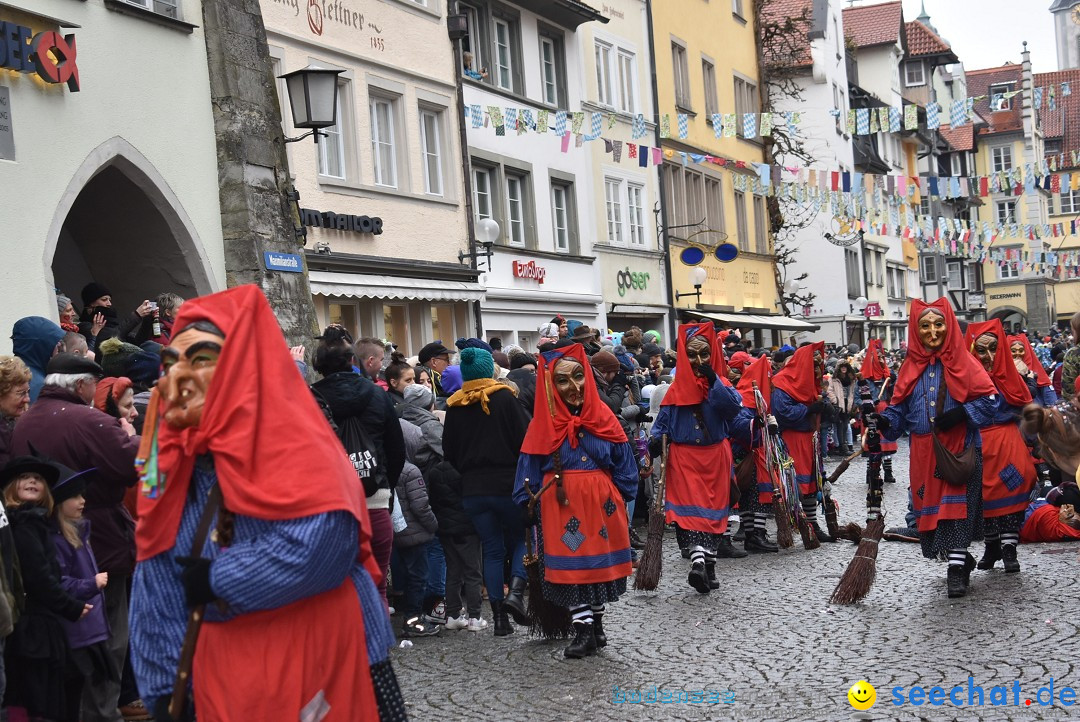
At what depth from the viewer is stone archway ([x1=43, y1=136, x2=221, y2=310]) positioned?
46.4 ft

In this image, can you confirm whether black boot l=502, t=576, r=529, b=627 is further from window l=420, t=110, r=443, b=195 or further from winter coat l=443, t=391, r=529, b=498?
window l=420, t=110, r=443, b=195

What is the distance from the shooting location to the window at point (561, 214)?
26.5m

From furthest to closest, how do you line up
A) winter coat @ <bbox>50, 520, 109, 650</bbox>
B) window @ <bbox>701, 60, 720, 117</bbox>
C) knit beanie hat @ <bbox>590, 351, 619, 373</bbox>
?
window @ <bbox>701, 60, 720, 117</bbox> → knit beanie hat @ <bbox>590, 351, 619, 373</bbox> → winter coat @ <bbox>50, 520, 109, 650</bbox>

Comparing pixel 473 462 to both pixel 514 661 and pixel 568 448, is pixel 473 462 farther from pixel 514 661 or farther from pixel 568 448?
pixel 514 661

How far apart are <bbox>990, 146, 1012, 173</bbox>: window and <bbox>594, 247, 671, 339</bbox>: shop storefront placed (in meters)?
62.5

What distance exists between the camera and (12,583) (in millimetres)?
5961

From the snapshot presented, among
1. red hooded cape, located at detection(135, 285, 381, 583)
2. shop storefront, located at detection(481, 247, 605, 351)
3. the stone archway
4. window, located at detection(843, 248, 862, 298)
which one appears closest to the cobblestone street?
red hooded cape, located at detection(135, 285, 381, 583)

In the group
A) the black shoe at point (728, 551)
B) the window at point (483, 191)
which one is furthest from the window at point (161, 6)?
the window at point (483, 191)

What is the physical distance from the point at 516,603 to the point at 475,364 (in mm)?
1573

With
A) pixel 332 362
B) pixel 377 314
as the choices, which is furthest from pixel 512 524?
pixel 377 314

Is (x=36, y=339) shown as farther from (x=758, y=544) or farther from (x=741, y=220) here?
(x=741, y=220)

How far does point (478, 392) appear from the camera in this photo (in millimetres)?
9602

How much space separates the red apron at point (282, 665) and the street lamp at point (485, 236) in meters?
18.1

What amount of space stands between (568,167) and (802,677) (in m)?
19.8
